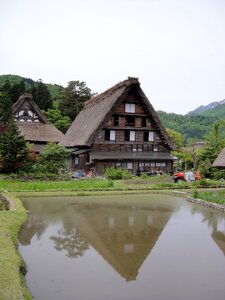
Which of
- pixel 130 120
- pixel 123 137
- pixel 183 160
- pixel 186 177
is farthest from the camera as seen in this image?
pixel 183 160

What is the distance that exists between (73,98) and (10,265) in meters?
47.3

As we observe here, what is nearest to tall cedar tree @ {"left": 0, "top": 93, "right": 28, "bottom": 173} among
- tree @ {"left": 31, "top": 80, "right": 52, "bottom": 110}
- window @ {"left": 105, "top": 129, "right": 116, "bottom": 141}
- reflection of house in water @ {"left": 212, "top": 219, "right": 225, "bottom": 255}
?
window @ {"left": 105, "top": 129, "right": 116, "bottom": 141}

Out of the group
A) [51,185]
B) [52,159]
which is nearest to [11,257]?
[51,185]

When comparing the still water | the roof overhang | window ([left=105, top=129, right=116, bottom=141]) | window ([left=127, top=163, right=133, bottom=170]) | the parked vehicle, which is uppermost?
window ([left=105, top=129, right=116, bottom=141])

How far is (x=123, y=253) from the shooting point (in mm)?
8633

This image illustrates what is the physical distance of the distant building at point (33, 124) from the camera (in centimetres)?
3806

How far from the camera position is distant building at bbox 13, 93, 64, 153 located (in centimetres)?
3806

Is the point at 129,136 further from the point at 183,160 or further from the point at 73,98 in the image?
the point at 73,98

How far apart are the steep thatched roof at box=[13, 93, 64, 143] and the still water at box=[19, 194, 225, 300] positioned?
23.3m

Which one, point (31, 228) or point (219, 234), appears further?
point (31, 228)

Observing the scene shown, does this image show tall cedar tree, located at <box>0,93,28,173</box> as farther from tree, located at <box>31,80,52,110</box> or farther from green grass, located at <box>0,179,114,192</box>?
tree, located at <box>31,80,52,110</box>

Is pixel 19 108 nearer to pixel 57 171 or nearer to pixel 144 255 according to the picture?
pixel 57 171

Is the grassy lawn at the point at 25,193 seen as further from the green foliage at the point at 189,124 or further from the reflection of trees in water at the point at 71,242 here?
the green foliage at the point at 189,124

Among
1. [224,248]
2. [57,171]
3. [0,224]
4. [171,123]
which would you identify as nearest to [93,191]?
[57,171]
